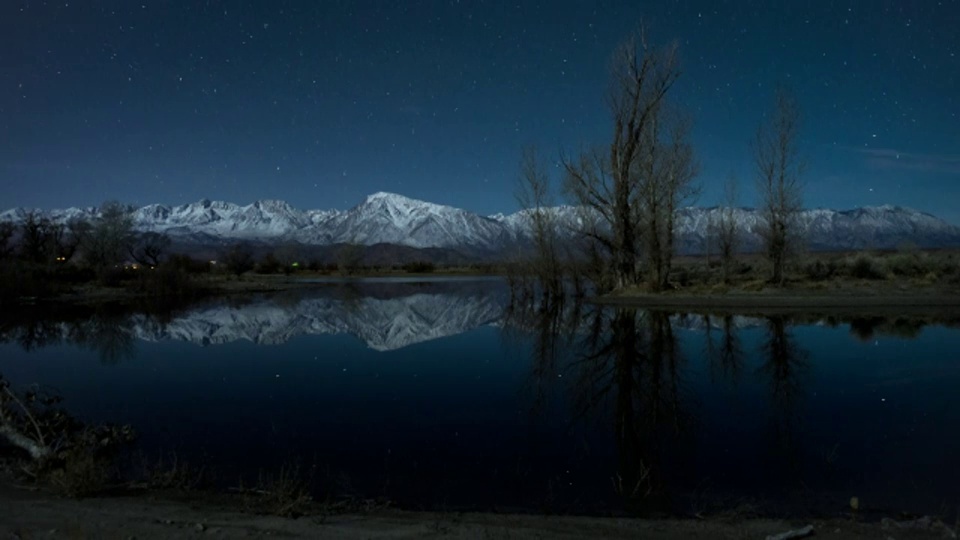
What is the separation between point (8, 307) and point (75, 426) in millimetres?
37060

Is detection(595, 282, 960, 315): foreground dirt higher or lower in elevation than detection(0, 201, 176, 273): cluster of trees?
lower

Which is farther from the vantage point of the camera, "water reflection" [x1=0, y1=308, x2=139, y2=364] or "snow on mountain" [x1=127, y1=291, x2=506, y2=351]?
"snow on mountain" [x1=127, y1=291, x2=506, y2=351]

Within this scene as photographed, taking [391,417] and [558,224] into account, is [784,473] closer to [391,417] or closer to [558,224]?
[391,417]

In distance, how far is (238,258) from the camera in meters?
94.9

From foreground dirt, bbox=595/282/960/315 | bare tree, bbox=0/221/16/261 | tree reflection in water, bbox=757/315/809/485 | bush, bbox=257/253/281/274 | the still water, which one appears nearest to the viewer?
the still water

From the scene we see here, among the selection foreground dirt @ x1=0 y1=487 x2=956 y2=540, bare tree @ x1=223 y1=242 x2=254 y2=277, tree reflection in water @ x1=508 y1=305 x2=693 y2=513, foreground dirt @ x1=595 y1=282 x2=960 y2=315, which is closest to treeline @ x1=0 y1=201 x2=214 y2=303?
bare tree @ x1=223 y1=242 x2=254 y2=277

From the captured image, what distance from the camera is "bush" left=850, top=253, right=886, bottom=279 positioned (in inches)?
1632

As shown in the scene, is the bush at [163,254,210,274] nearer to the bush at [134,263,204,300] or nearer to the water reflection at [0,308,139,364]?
the bush at [134,263,204,300]

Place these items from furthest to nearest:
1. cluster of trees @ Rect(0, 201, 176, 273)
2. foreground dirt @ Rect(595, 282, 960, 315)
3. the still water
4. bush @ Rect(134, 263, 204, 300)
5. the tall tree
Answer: the tall tree
cluster of trees @ Rect(0, 201, 176, 273)
bush @ Rect(134, 263, 204, 300)
foreground dirt @ Rect(595, 282, 960, 315)
the still water

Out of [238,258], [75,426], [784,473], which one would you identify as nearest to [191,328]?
[75,426]

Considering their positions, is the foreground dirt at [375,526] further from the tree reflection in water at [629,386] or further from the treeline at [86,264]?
the treeline at [86,264]

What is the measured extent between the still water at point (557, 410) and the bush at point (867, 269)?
67.9ft

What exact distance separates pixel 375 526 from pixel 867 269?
4579cm

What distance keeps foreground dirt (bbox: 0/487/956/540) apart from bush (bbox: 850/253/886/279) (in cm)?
4118
